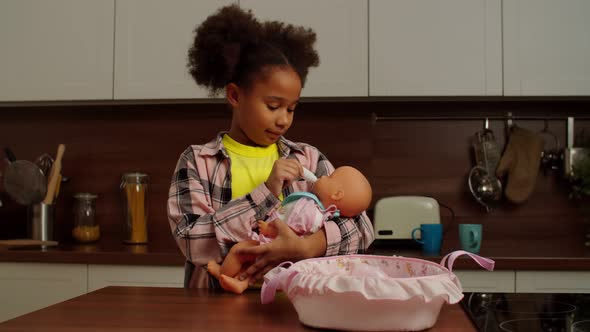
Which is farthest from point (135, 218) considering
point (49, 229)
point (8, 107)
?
point (8, 107)

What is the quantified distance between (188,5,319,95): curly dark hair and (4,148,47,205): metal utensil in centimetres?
121

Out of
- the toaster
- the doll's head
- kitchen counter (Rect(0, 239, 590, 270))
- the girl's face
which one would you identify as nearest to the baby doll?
the doll's head

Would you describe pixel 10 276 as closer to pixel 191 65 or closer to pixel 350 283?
pixel 191 65

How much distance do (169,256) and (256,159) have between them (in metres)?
0.84

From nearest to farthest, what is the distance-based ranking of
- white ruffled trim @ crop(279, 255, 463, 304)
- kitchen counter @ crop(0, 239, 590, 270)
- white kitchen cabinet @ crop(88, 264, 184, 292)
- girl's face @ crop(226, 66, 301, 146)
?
1. white ruffled trim @ crop(279, 255, 463, 304)
2. girl's face @ crop(226, 66, 301, 146)
3. kitchen counter @ crop(0, 239, 590, 270)
4. white kitchen cabinet @ crop(88, 264, 184, 292)

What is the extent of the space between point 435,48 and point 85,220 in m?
1.40

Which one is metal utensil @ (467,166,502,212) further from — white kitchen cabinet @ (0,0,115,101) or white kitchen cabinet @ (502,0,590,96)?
white kitchen cabinet @ (0,0,115,101)

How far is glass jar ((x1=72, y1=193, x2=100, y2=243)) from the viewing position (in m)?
2.34

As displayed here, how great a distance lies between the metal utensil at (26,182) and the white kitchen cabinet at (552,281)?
160 centimetres

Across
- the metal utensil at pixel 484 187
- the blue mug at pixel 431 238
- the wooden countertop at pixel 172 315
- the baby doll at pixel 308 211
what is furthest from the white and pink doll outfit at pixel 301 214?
the metal utensil at pixel 484 187

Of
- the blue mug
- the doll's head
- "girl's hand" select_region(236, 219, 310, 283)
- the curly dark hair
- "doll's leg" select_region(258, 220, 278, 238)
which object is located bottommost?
the blue mug

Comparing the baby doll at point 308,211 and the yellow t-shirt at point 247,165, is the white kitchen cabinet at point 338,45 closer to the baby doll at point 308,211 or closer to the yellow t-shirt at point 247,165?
the yellow t-shirt at point 247,165

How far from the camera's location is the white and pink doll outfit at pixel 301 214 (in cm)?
100

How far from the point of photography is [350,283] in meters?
0.67
